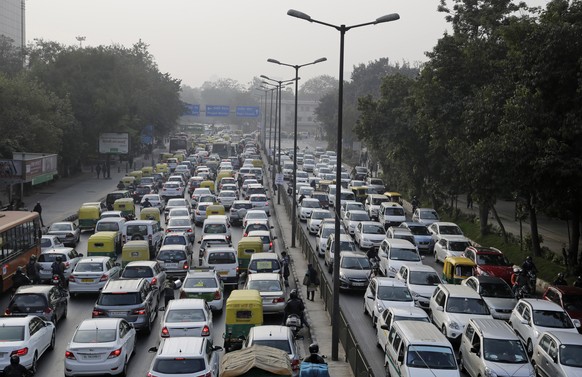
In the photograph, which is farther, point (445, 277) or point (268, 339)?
point (445, 277)

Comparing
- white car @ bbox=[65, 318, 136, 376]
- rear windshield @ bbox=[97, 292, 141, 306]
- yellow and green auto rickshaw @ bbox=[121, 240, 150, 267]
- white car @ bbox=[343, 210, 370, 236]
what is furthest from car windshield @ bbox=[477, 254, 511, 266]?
white car @ bbox=[65, 318, 136, 376]

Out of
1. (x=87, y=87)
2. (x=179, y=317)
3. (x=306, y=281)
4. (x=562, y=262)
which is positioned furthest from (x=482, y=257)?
(x=87, y=87)

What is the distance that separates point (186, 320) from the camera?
2041 cm

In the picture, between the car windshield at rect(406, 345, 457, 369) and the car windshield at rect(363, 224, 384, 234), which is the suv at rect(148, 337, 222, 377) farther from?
the car windshield at rect(363, 224, 384, 234)

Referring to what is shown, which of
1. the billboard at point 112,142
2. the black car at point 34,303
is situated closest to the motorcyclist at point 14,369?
the black car at point 34,303

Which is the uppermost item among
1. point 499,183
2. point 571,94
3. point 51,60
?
point 51,60

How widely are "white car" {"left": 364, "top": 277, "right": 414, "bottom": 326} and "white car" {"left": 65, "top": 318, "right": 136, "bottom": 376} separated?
7.80 m

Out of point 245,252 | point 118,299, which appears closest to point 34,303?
point 118,299

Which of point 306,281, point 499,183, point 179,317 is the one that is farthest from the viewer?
point 499,183

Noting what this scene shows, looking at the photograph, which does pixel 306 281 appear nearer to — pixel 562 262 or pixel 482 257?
pixel 482 257

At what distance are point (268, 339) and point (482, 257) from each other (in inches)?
657

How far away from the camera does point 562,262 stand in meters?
35.5

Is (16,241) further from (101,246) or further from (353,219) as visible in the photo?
(353,219)

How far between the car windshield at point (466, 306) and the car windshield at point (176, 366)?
29.5 feet
